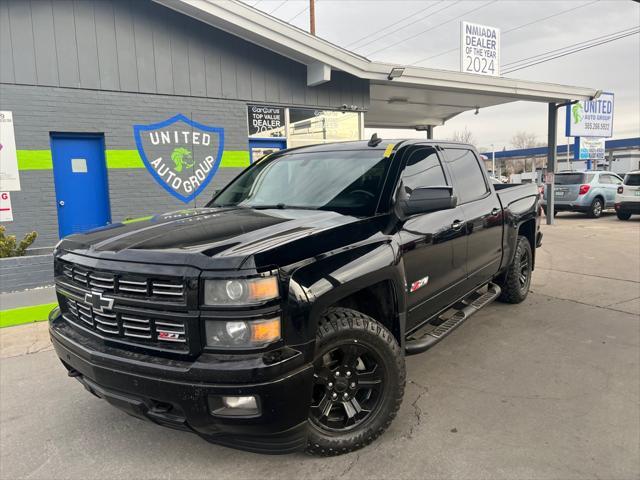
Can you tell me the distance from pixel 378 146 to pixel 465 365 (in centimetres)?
203

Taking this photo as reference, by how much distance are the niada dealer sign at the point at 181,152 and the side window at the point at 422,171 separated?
633 centimetres

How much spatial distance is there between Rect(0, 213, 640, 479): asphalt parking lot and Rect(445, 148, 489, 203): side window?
145 cm

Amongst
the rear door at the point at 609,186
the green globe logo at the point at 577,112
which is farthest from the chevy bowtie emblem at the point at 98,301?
the rear door at the point at 609,186

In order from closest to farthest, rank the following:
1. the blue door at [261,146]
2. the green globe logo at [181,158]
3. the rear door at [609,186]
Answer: the green globe logo at [181,158]
the blue door at [261,146]
the rear door at [609,186]

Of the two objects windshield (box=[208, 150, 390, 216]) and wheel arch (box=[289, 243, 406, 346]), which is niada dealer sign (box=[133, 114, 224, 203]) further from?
wheel arch (box=[289, 243, 406, 346])

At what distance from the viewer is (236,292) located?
7.14 feet

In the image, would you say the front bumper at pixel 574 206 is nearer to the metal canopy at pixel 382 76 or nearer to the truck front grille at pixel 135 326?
the metal canopy at pixel 382 76

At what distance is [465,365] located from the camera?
13.3ft

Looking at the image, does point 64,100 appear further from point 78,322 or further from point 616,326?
point 616,326

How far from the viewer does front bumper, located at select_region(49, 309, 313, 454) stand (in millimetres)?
2162

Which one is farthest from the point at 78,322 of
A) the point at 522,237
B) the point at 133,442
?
the point at 522,237

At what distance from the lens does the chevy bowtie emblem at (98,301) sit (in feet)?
7.98

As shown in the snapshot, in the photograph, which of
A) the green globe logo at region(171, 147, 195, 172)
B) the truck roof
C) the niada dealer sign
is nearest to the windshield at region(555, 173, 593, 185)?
the niada dealer sign

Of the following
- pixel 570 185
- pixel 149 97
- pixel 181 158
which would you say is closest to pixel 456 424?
pixel 181 158
